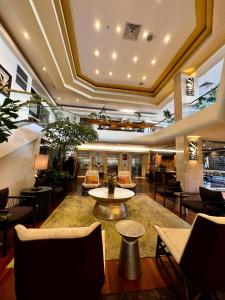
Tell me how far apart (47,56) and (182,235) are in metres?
6.53

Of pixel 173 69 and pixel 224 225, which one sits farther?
pixel 173 69

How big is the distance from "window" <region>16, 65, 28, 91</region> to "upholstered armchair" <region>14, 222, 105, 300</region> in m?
5.74

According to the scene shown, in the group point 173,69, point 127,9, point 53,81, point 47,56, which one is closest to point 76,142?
point 47,56

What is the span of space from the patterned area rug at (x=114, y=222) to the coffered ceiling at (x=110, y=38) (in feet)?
16.9

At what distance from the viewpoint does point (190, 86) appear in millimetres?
6695

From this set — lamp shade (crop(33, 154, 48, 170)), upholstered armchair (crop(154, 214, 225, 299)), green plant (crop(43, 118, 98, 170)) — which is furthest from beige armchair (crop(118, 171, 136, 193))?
upholstered armchair (crop(154, 214, 225, 299))

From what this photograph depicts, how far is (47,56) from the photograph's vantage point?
17.9 ft

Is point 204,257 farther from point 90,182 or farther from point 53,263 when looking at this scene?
point 90,182

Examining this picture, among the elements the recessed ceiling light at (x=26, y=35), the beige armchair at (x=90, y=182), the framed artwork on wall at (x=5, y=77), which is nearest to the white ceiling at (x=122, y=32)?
the recessed ceiling light at (x=26, y=35)

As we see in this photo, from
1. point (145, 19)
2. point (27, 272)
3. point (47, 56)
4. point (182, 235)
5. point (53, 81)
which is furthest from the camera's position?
point (53, 81)

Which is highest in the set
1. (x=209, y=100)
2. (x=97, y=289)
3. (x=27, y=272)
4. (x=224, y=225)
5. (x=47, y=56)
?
(x=47, y=56)

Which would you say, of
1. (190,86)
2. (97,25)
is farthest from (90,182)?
(190,86)

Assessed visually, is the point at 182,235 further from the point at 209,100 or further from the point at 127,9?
the point at 127,9

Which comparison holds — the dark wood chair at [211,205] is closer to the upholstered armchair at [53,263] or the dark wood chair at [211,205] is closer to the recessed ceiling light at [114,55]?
the upholstered armchair at [53,263]
